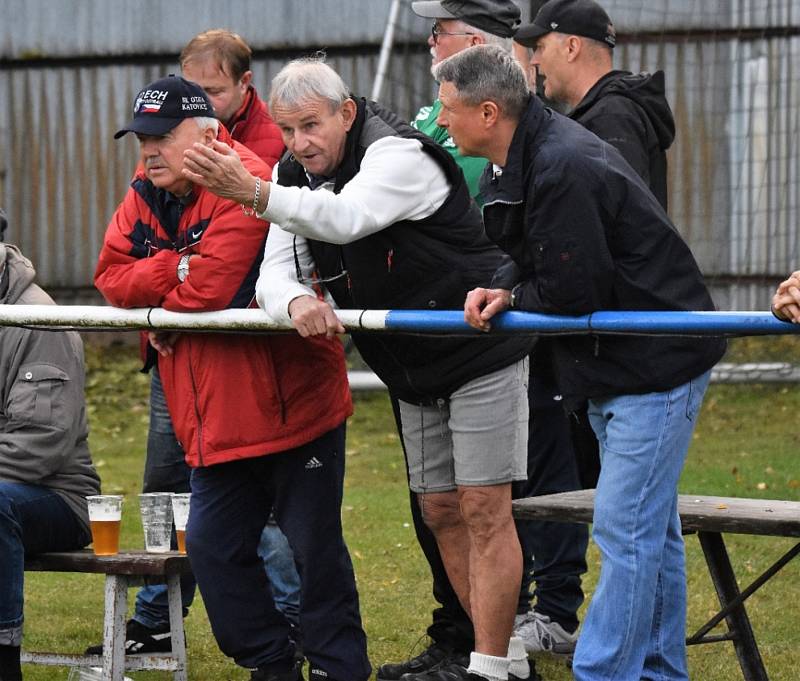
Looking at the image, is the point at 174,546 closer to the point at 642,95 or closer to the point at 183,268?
the point at 183,268

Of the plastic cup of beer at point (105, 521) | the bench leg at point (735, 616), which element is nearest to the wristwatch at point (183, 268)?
the plastic cup of beer at point (105, 521)

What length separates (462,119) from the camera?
374 centimetres

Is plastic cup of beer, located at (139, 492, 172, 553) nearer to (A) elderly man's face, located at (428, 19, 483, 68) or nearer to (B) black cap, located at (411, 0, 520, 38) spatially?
(A) elderly man's face, located at (428, 19, 483, 68)

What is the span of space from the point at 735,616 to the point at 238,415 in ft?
5.12

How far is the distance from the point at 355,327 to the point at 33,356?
1.33 metres

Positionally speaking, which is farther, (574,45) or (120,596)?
(574,45)

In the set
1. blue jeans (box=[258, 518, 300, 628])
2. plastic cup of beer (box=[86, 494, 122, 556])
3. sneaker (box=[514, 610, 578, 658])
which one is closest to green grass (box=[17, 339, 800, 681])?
sneaker (box=[514, 610, 578, 658])

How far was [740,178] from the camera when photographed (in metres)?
11.4

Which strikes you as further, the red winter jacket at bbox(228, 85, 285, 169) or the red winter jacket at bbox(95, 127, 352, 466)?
the red winter jacket at bbox(228, 85, 285, 169)

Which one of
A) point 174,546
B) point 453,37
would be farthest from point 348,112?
point 174,546

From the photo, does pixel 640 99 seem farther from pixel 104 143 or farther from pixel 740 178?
pixel 104 143

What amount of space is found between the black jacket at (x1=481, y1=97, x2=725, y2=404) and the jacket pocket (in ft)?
5.63

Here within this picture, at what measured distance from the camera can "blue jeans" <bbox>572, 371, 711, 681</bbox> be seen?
3631mm

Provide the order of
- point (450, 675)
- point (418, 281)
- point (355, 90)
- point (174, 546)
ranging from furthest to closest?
1. point (355, 90)
2. point (174, 546)
3. point (450, 675)
4. point (418, 281)
